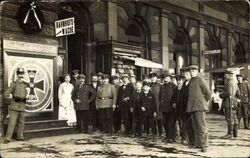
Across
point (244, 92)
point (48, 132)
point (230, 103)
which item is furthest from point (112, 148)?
point (244, 92)

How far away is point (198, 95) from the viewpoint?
8078 millimetres

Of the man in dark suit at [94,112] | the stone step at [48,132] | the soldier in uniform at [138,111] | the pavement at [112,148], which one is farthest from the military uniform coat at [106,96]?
the pavement at [112,148]

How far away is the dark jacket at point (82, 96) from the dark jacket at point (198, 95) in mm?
4017

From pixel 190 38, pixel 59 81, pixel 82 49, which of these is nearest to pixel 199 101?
pixel 59 81

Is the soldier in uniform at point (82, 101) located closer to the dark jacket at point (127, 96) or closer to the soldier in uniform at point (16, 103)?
the dark jacket at point (127, 96)

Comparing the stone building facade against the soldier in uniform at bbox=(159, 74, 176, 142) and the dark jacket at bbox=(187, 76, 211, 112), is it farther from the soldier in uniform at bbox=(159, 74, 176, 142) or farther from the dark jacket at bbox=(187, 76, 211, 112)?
the dark jacket at bbox=(187, 76, 211, 112)

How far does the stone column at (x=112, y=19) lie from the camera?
14.5 meters

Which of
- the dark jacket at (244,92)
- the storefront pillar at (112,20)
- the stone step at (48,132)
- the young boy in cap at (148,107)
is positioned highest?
the storefront pillar at (112,20)

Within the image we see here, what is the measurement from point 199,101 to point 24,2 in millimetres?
5999

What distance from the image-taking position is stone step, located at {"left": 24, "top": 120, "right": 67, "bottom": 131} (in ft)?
33.4

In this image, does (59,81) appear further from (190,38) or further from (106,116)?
(190,38)

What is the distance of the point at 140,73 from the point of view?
16469 mm

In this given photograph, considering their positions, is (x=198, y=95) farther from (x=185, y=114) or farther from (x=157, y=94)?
(x=157, y=94)

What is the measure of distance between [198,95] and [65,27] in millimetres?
4798
